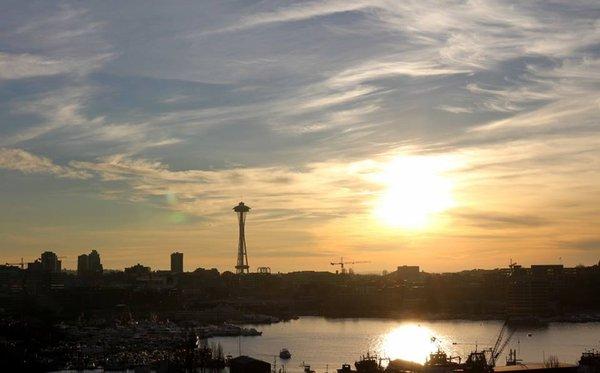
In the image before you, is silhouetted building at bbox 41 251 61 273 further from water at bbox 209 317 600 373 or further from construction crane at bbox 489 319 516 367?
construction crane at bbox 489 319 516 367

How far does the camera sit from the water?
36406 mm

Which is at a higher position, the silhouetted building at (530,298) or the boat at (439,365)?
the silhouetted building at (530,298)

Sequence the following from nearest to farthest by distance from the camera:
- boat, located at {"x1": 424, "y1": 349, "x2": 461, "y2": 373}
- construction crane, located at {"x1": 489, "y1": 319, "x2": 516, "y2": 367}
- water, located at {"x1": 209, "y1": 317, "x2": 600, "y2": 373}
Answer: boat, located at {"x1": 424, "y1": 349, "x2": 461, "y2": 373}
construction crane, located at {"x1": 489, "y1": 319, "x2": 516, "y2": 367}
water, located at {"x1": 209, "y1": 317, "x2": 600, "y2": 373}

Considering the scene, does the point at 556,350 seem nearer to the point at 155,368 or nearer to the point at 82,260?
the point at 155,368

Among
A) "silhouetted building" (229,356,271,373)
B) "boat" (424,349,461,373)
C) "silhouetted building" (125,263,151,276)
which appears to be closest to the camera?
"boat" (424,349,461,373)

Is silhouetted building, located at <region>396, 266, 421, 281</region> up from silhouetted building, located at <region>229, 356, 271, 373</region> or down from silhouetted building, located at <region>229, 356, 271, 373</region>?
up

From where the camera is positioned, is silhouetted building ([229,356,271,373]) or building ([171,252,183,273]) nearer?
silhouetted building ([229,356,271,373])

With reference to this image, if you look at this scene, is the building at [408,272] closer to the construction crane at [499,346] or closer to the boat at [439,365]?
the construction crane at [499,346]

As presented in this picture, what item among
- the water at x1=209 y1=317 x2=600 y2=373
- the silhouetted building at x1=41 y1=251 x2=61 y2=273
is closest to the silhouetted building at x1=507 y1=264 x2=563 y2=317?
the water at x1=209 y1=317 x2=600 y2=373

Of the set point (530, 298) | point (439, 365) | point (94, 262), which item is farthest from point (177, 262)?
point (439, 365)

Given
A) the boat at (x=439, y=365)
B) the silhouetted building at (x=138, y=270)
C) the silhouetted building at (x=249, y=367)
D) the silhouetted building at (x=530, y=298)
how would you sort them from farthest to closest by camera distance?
1. the silhouetted building at (x=138, y=270)
2. the silhouetted building at (x=530, y=298)
3. the silhouetted building at (x=249, y=367)
4. the boat at (x=439, y=365)

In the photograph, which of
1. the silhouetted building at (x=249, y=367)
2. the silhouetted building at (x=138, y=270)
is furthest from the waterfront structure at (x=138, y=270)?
the silhouetted building at (x=249, y=367)

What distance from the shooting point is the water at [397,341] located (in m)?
36.4

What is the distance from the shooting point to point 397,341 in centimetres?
4519
